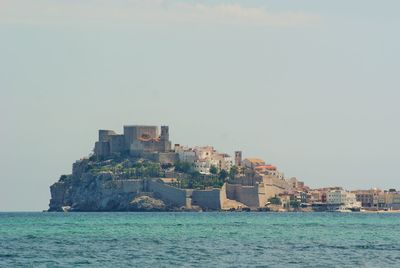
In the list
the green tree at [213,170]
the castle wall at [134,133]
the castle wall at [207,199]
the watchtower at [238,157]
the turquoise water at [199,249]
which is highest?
the castle wall at [134,133]

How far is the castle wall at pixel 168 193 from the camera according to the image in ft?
532

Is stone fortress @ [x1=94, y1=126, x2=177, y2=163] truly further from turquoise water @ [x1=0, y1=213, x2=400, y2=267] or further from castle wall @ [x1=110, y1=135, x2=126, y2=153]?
turquoise water @ [x1=0, y1=213, x2=400, y2=267]

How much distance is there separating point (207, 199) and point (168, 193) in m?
6.51

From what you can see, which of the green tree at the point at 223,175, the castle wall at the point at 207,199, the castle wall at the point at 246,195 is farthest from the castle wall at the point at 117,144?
the castle wall at the point at 246,195

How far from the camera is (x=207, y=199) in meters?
162

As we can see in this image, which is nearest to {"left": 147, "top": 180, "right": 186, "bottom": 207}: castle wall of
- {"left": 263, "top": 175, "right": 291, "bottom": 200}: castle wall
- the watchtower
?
{"left": 263, "top": 175, "right": 291, "bottom": 200}: castle wall

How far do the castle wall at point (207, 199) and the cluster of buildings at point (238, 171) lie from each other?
3.61 metres

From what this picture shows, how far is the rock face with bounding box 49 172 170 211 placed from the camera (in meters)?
164

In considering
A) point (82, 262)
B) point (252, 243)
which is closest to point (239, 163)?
point (252, 243)

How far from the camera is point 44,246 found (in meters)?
56.0

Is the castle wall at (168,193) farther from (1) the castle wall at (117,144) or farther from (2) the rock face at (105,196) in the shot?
(1) the castle wall at (117,144)

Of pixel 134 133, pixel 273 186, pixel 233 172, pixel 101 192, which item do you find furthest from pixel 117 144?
pixel 273 186

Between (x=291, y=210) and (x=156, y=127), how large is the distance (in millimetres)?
30664

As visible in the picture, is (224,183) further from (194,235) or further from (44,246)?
(44,246)
